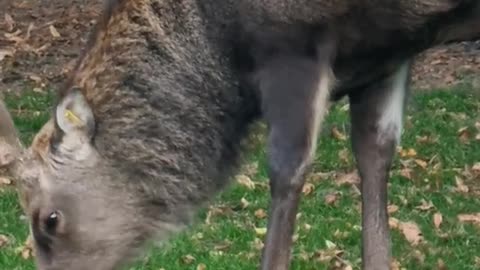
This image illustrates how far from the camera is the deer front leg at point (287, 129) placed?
615cm

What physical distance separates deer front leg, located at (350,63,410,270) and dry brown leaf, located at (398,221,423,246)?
1.23 m

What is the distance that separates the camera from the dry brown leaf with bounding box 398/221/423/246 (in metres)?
8.17

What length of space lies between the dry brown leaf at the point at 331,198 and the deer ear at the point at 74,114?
3092mm

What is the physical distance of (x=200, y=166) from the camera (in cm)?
662

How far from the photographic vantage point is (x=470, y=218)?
866 cm

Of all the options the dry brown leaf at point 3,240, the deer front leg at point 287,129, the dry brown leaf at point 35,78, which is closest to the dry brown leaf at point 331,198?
the dry brown leaf at point 3,240

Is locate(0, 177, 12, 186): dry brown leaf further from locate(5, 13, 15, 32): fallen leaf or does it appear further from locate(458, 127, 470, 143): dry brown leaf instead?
locate(5, 13, 15, 32): fallen leaf

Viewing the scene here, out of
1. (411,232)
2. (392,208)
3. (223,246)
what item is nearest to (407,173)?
(392,208)

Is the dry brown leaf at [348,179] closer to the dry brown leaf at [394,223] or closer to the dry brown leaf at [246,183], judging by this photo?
the dry brown leaf at [246,183]

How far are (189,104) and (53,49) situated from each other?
890cm

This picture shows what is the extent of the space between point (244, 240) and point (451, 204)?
1506 mm

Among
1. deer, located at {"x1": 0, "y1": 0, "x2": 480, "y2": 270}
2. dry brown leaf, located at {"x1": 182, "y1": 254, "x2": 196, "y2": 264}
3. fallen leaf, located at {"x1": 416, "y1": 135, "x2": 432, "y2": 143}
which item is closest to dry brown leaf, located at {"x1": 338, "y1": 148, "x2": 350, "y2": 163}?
fallen leaf, located at {"x1": 416, "y1": 135, "x2": 432, "y2": 143}

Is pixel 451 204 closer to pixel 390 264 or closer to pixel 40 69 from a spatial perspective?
pixel 390 264

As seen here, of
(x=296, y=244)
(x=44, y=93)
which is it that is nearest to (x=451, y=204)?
(x=296, y=244)
